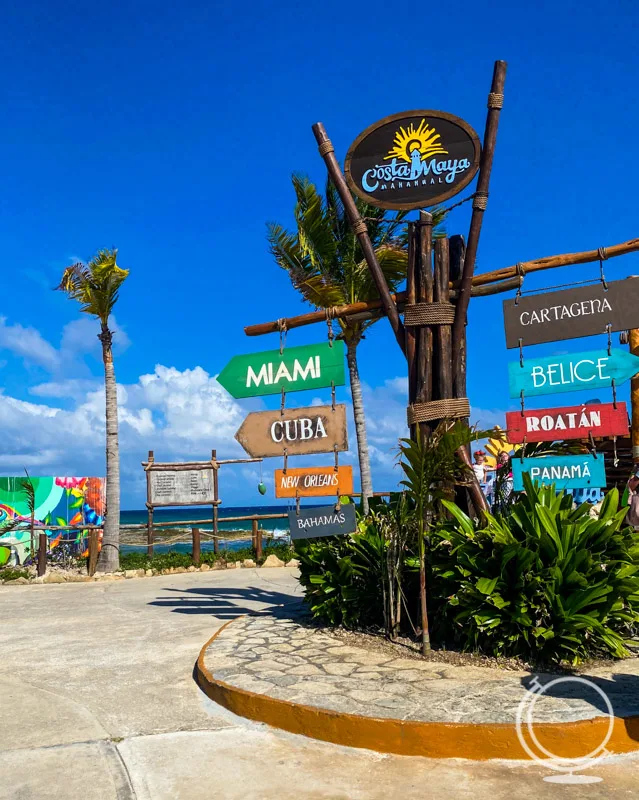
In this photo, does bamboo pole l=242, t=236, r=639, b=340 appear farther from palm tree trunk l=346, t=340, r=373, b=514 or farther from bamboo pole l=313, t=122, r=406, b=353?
palm tree trunk l=346, t=340, r=373, b=514

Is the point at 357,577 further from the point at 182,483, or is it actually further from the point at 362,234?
the point at 182,483

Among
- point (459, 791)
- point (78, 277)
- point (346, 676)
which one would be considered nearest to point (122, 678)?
point (346, 676)

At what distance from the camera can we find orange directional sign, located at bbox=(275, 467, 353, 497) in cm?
725

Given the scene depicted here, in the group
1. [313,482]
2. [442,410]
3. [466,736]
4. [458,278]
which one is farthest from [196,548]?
[466,736]

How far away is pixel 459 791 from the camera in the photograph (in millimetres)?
3695

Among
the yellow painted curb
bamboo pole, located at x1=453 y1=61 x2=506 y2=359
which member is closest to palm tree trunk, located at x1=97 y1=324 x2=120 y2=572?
bamboo pole, located at x1=453 y1=61 x2=506 y2=359

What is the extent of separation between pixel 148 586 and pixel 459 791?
10.2 m

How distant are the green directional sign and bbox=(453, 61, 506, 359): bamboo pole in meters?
1.22

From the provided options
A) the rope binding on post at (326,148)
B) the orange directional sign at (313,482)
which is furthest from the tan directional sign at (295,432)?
the rope binding on post at (326,148)

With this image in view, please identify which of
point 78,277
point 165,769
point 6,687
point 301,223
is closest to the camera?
point 165,769

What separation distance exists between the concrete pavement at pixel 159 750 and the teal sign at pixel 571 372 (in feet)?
11.1

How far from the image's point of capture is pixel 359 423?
54.3 feet

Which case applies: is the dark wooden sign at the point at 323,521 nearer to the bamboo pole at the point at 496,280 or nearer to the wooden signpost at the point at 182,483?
the bamboo pole at the point at 496,280

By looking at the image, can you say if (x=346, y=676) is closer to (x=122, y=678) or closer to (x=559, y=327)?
(x=122, y=678)
